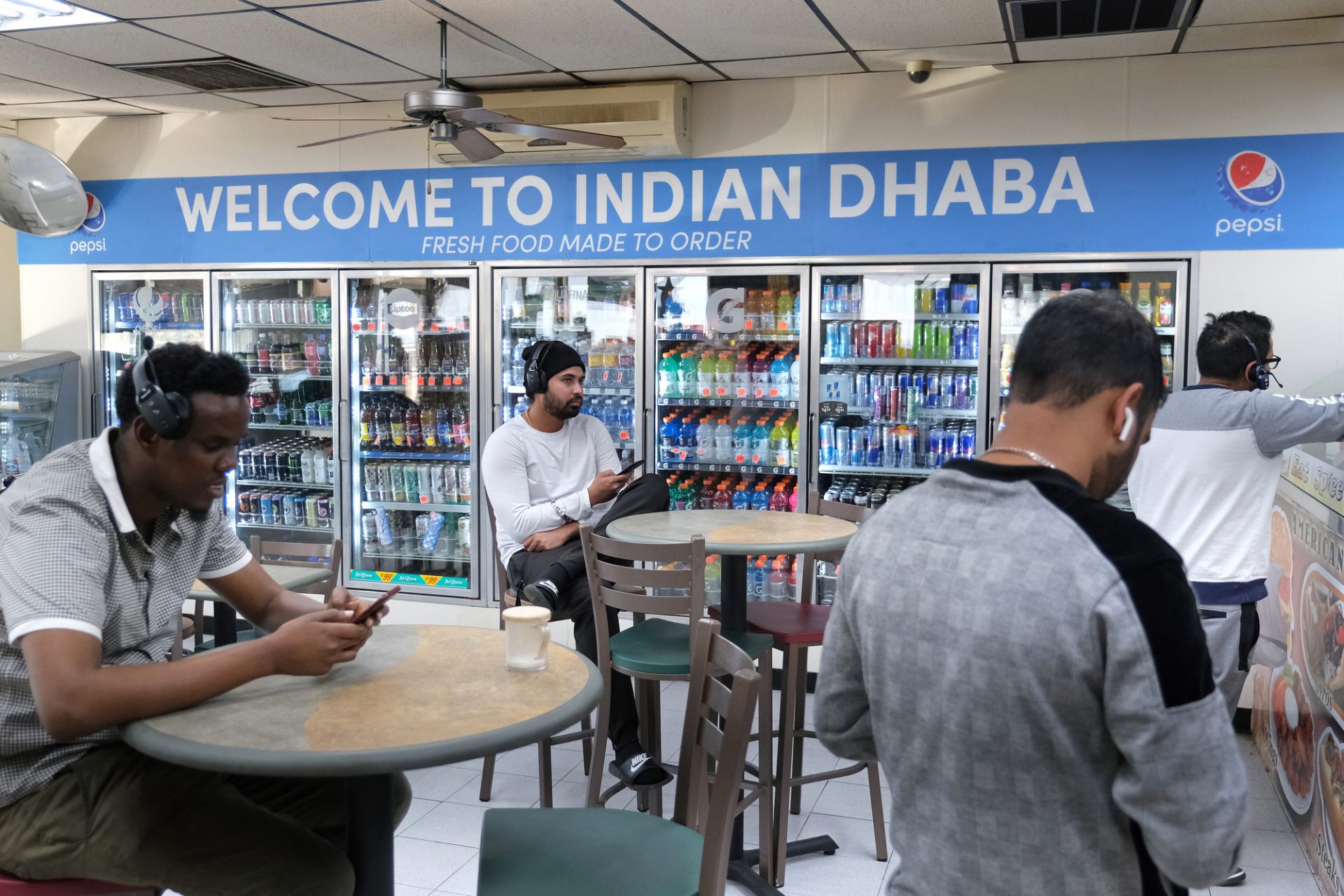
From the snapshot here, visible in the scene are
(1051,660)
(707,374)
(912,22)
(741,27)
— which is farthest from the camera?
(707,374)

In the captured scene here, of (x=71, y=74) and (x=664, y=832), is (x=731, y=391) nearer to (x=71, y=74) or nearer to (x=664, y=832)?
(x=664, y=832)

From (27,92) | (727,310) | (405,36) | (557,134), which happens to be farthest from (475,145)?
(27,92)

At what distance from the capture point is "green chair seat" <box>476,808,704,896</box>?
199 centimetres

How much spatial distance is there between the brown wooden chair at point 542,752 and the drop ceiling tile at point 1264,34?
11.4 ft

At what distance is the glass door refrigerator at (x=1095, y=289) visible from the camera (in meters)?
4.81

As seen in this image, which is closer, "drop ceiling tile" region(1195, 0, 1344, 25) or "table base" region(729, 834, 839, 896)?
"table base" region(729, 834, 839, 896)

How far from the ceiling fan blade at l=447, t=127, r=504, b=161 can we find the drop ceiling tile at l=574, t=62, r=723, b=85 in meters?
0.89

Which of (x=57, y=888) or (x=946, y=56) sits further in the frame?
(x=946, y=56)

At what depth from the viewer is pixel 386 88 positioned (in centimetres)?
571

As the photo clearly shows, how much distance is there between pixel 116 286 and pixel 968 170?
4.98 m

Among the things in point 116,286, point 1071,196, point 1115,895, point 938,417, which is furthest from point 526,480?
point 116,286

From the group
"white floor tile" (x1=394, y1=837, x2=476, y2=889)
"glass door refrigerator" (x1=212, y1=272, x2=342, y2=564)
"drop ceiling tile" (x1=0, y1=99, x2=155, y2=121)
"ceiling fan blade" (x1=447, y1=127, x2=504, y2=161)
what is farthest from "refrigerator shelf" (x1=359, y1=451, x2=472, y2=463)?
"white floor tile" (x1=394, y1=837, x2=476, y2=889)

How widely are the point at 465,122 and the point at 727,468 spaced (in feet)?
7.05

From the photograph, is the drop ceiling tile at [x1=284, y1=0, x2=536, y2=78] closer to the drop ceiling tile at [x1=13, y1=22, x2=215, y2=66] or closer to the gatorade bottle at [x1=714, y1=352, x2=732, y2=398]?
the drop ceiling tile at [x1=13, y1=22, x2=215, y2=66]
